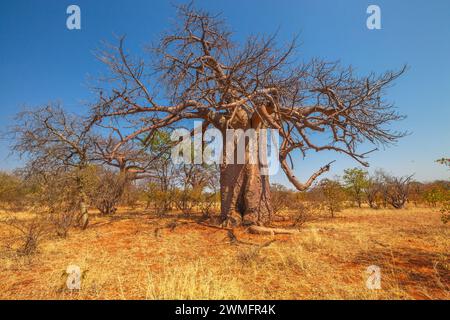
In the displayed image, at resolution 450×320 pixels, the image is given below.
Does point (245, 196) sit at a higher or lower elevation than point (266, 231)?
higher

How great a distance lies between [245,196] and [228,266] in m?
2.96

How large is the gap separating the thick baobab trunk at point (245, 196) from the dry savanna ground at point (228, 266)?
0.73m

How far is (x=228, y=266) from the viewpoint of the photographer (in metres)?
3.10

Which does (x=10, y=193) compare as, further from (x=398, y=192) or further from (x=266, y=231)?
(x=398, y=192)

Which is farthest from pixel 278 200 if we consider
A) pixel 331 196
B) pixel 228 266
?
pixel 228 266

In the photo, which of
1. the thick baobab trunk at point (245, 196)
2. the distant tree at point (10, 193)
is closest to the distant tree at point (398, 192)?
the thick baobab trunk at point (245, 196)

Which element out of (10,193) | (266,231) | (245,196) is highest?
(245,196)

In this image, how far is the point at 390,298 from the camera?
2.15 meters

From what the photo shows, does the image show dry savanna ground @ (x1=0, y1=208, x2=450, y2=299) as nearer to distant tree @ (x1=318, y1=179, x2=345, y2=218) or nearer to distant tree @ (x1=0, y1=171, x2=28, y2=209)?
distant tree @ (x1=318, y1=179, x2=345, y2=218)

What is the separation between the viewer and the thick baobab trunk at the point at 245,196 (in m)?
5.91

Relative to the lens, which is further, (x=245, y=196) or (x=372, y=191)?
(x=372, y=191)
